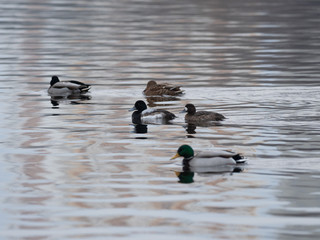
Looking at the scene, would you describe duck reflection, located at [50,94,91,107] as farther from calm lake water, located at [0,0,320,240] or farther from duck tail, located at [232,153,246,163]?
duck tail, located at [232,153,246,163]

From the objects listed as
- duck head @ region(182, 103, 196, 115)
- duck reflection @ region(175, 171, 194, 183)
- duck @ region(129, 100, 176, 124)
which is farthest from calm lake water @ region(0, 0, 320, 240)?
duck head @ region(182, 103, 196, 115)

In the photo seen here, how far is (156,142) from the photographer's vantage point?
18.5 m

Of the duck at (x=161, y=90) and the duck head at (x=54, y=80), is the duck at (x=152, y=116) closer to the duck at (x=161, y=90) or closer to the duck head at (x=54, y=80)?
the duck at (x=161, y=90)

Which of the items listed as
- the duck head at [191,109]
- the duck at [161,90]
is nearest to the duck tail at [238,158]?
the duck head at [191,109]

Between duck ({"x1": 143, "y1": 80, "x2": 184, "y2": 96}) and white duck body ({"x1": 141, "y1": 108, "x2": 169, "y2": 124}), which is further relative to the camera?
duck ({"x1": 143, "y1": 80, "x2": 184, "y2": 96})

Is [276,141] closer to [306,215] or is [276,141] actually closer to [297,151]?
[297,151]

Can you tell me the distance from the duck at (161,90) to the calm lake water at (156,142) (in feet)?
1.10

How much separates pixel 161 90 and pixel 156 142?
755 centimetres

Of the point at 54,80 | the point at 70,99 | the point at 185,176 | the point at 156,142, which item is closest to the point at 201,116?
the point at 156,142

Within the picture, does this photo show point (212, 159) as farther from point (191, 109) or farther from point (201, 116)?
point (191, 109)

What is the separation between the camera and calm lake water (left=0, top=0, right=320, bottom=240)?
1263 cm

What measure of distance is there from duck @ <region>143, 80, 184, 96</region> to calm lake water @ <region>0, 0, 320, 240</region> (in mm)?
334

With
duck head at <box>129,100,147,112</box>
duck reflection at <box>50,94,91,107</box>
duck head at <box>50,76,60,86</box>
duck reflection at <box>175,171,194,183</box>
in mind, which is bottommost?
duck reflection at <box>175,171,194,183</box>

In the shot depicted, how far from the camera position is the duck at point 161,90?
85.0ft
